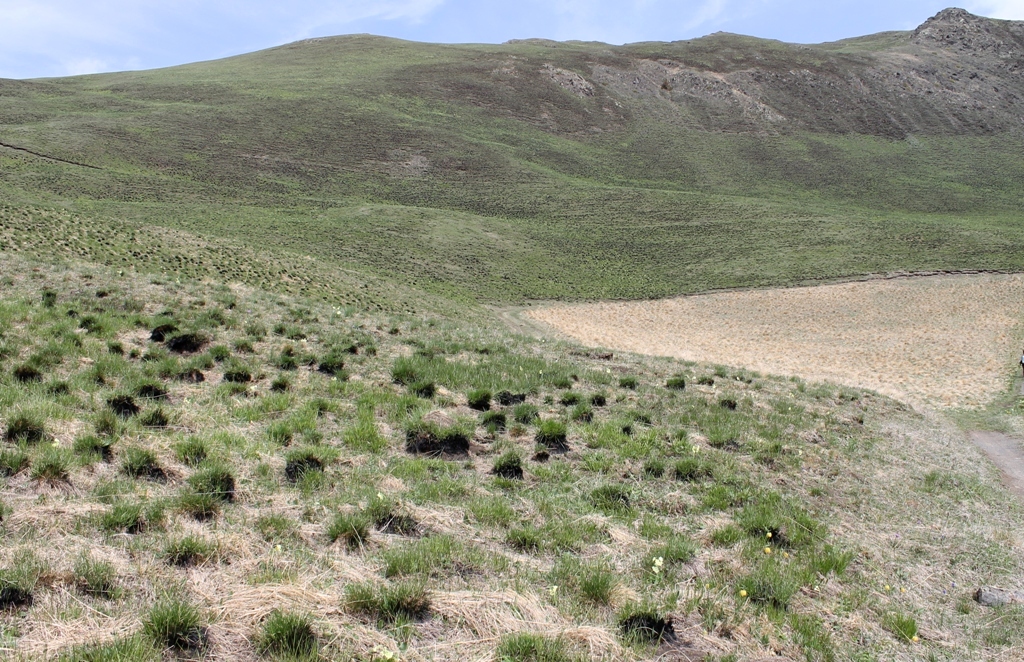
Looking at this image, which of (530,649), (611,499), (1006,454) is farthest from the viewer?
(1006,454)

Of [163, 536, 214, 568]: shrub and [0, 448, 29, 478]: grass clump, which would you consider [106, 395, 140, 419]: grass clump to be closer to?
[0, 448, 29, 478]: grass clump

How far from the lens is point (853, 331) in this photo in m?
34.7

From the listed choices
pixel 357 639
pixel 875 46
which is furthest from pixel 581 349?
pixel 875 46

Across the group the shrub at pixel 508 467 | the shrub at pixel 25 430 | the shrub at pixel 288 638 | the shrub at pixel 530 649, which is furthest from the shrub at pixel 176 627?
the shrub at pixel 508 467

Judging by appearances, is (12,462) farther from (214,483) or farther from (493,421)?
(493,421)

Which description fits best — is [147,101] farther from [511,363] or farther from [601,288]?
[511,363]

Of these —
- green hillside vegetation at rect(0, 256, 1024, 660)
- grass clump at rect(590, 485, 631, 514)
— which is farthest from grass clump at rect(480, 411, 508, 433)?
grass clump at rect(590, 485, 631, 514)

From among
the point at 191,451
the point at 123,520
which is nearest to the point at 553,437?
the point at 191,451

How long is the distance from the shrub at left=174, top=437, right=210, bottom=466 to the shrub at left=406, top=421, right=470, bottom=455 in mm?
2571

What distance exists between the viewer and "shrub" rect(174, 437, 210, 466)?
7223mm

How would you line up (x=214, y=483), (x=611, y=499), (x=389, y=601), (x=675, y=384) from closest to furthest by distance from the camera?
(x=389, y=601) < (x=214, y=483) < (x=611, y=499) < (x=675, y=384)

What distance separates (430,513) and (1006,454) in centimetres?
1550

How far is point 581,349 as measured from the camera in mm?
18953

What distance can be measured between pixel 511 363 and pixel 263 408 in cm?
602
